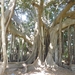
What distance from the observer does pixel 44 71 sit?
4.84 metres

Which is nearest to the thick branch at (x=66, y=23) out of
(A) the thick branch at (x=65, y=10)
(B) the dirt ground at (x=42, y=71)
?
(A) the thick branch at (x=65, y=10)

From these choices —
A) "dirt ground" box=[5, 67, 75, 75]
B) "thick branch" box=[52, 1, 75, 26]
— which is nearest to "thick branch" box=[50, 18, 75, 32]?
"thick branch" box=[52, 1, 75, 26]

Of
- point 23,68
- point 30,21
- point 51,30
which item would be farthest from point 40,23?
point 30,21

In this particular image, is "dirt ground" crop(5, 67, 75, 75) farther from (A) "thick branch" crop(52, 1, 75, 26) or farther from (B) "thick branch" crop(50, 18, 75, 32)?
(A) "thick branch" crop(52, 1, 75, 26)

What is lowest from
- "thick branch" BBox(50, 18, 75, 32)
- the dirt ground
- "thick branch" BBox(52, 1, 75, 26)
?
the dirt ground

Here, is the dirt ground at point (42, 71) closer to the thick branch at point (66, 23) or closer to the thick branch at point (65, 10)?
the thick branch at point (66, 23)

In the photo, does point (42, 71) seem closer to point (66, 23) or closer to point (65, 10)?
point (66, 23)

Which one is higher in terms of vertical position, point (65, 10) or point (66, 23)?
point (65, 10)

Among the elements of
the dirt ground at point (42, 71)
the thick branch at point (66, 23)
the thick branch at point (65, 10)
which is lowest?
the dirt ground at point (42, 71)

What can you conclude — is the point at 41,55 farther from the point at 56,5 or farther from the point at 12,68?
the point at 56,5

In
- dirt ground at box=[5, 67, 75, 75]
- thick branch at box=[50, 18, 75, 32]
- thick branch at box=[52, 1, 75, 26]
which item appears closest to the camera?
dirt ground at box=[5, 67, 75, 75]

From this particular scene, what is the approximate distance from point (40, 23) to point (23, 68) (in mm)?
1984

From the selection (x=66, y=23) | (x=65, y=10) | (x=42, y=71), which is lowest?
(x=42, y=71)

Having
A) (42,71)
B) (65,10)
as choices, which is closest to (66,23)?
(65,10)
